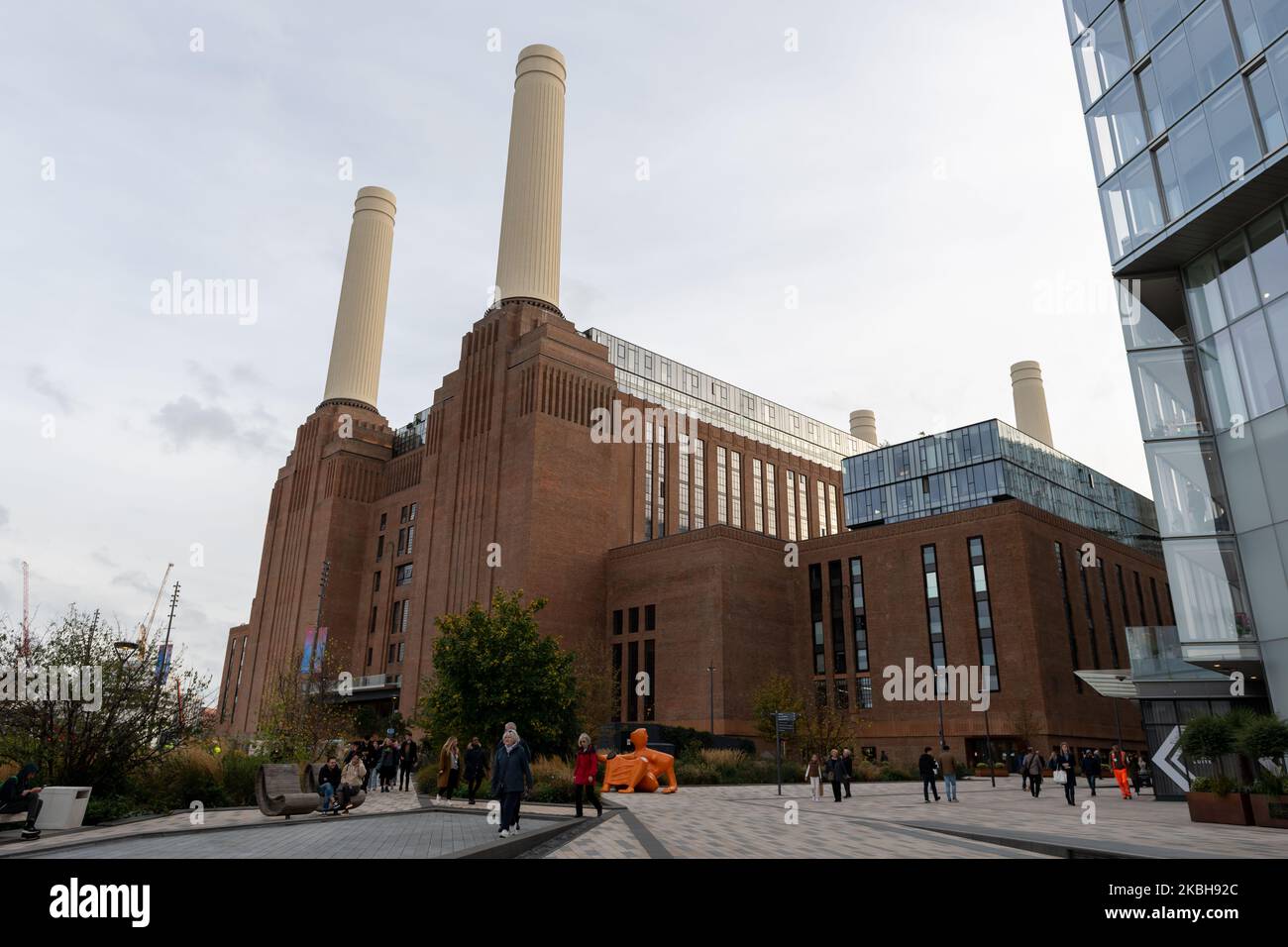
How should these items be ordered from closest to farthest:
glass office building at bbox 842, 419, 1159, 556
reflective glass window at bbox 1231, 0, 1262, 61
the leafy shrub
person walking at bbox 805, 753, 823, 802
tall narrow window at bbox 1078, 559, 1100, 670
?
1. the leafy shrub
2. reflective glass window at bbox 1231, 0, 1262, 61
3. person walking at bbox 805, 753, 823, 802
4. tall narrow window at bbox 1078, 559, 1100, 670
5. glass office building at bbox 842, 419, 1159, 556

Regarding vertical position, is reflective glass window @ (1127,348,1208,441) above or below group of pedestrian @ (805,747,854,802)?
above

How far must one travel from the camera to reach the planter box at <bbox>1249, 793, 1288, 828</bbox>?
16380 mm

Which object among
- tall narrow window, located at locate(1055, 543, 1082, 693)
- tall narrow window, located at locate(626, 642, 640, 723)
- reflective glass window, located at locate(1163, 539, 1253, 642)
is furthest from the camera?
tall narrow window, located at locate(626, 642, 640, 723)

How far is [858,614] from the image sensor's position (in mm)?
57281

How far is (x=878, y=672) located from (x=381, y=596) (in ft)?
146

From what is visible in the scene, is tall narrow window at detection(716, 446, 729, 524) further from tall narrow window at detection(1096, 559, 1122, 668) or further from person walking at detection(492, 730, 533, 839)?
person walking at detection(492, 730, 533, 839)

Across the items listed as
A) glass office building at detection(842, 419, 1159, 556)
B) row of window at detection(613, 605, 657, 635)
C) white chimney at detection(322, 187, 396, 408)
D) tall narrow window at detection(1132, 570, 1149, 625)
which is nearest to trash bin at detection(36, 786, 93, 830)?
row of window at detection(613, 605, 657, 635)

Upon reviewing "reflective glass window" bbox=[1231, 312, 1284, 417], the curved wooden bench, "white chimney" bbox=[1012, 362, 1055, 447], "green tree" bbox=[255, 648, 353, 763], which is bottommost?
the curved wooden bench

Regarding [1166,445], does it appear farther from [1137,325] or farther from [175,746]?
[175,746]

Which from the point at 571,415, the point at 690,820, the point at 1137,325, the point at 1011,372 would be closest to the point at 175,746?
the point at 690,820

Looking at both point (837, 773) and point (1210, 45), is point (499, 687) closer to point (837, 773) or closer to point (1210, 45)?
point (837, 773)

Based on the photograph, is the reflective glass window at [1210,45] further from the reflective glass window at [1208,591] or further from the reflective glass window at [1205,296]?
the reflective glass window at [1208,591]

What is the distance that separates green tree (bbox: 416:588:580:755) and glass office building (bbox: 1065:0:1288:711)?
68.2 ft

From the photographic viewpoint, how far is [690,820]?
17156mm
